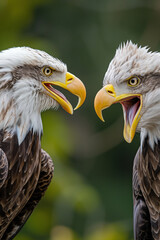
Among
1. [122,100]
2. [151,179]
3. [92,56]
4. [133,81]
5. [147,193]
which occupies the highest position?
[92,56]

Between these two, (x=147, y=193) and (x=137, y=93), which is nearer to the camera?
(x=137, y=93)

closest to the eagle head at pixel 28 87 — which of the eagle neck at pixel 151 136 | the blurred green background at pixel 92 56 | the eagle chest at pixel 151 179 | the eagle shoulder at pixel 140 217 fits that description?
the eagle neck at pixel 151 136

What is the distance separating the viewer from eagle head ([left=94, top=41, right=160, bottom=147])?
18.7ft

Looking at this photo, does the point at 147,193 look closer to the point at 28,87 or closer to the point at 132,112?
the point at 132,112

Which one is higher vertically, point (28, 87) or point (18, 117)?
point (28, 87)

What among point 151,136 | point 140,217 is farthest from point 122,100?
point 140,217

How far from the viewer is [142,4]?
14.5 metres

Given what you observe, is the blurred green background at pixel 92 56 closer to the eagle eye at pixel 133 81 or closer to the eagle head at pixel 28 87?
the eagle head at pixel 28 87

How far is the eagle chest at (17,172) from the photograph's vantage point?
5875 millimetres

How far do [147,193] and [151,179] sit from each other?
0.43ft

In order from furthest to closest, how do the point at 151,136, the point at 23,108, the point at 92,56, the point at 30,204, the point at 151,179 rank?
the point at 92,56
the point at 30,204
the point at 151,179
the point at 151,136
the point at 23,108

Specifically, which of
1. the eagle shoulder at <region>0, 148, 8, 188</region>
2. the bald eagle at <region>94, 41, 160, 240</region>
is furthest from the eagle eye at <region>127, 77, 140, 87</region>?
the eagle shoulder at <region>0, 148, 8, 188</region>

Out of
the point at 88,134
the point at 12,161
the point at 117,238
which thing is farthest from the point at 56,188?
the point at 88,134

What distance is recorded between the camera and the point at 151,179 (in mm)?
6125
